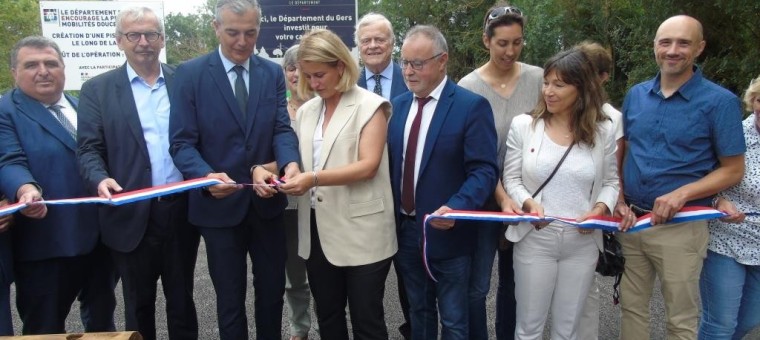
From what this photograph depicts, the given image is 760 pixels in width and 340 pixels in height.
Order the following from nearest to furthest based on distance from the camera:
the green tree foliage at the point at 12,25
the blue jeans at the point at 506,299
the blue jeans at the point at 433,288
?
the blue jeans at the point at 433,288 → the blue jeans at the point at 506,299 → the green tree foliage at the point at 12,25

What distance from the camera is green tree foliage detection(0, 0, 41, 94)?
18.8 m

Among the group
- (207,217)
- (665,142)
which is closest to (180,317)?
(207,217)

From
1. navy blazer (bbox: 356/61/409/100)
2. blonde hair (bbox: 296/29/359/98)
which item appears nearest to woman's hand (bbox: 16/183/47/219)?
blonde hair (bbox: 296/29/359/98)

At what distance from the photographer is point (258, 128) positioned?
3385mm

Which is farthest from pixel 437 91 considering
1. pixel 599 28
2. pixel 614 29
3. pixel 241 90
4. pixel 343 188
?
pixel 599 28

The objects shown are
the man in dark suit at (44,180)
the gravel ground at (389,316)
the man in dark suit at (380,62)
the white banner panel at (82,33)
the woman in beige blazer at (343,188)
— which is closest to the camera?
the woman in beige blazer at (343,188)

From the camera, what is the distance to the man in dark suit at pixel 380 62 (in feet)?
15.0

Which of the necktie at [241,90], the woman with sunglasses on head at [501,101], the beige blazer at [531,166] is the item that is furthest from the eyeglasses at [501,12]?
the necktie at [241,90]

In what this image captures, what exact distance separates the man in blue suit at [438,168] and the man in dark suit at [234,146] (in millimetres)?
653

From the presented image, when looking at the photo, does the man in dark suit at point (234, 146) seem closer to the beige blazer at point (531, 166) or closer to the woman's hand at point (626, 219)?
the beige blazer at point (531, 166)

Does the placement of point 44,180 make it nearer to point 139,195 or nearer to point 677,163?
point 139,195

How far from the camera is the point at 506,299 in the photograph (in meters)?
4.01

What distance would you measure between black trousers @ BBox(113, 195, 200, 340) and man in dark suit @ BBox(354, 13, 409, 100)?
5.92 ft

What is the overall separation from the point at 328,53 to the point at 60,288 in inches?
88.0
